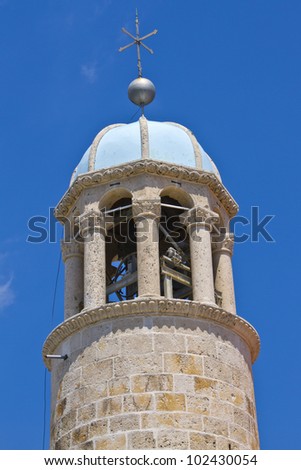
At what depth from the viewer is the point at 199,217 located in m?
25.0

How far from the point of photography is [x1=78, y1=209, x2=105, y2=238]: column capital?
81.6ft

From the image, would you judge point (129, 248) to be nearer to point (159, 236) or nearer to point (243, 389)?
point (159, 236)

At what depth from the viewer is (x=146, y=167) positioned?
24.9 metres

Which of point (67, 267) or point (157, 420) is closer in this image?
point (157, 420)

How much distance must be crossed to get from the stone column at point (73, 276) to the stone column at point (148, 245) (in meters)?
1.70

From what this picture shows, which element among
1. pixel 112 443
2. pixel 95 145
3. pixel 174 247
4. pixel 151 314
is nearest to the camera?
pixel 112 443

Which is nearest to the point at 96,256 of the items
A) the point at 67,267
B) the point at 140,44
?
the point at 67,267

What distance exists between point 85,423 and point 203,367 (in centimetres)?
237

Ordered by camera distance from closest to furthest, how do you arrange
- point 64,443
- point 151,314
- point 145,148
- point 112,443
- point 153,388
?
point 112,443, point 153,388, point 64,443, point 151,314, point 145,148

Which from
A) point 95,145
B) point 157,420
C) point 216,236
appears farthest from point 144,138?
point 157,420

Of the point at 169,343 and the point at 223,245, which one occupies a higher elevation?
the point at 223,245

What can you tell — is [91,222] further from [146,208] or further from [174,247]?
[174,247]

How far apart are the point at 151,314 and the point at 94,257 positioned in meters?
2.00

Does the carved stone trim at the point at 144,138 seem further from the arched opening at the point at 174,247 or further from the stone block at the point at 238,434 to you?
the stone block at the point at 238,434
